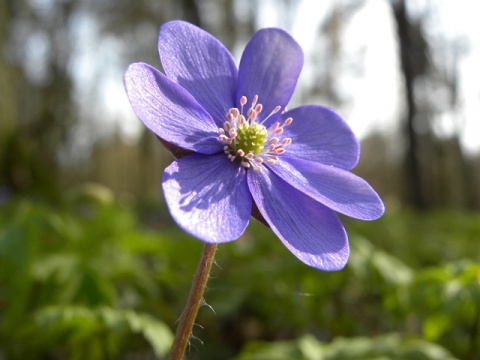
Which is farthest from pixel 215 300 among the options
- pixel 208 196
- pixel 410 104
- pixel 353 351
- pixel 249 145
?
pixel 410 104

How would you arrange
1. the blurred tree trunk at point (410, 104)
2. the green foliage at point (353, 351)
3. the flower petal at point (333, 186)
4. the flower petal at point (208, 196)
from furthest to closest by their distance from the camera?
the blurred tree trunk at point (410, 104), the green foliage at point (353, 351), the flower petal at point (333, 186), the flower petal at point (208, 196)

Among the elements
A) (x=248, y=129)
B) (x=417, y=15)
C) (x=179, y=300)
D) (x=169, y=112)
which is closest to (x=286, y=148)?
(x=248, y=129)

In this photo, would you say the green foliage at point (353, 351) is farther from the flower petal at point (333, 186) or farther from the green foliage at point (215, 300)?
the flower petal at point (333, 186)

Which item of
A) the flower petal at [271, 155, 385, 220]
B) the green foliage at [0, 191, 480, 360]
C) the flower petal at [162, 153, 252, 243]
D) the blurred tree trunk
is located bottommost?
the blurred tree trunk

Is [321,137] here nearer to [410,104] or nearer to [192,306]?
[192,306]

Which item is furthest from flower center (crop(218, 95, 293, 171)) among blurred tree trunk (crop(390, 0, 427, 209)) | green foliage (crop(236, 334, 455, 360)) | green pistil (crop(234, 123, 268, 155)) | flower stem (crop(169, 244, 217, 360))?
blurred tree trunk (crop(390, 0, 427, 209))

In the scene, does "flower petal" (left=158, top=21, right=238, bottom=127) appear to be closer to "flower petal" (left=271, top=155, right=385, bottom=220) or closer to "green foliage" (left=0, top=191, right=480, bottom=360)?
"flower petal" (left=271, top=155, right=385, bottom=220)

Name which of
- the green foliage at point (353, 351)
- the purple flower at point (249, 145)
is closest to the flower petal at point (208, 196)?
the purple flower at point (249, 145)

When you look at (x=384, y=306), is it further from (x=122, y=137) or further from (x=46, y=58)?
(x=122, y=137)
